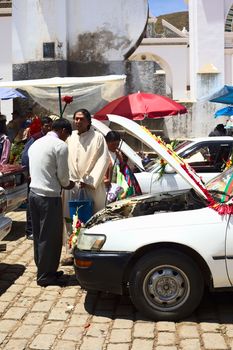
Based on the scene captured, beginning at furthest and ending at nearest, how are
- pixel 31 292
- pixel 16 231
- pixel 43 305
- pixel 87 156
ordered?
pixel 16 231, pixel 87 156, pixel 31 292, pixel 43 305

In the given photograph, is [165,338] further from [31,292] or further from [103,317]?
[31,292]

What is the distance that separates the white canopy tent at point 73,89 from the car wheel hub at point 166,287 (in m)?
3.80

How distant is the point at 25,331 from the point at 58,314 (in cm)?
44

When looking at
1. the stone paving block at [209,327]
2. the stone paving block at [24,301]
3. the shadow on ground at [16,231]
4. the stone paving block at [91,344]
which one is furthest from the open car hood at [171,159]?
the shadow on ground at [16,231]

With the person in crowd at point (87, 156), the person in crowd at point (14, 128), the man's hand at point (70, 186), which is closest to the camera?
the man's hand at point (70, 186)

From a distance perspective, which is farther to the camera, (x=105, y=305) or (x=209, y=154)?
(x=209, y=154)

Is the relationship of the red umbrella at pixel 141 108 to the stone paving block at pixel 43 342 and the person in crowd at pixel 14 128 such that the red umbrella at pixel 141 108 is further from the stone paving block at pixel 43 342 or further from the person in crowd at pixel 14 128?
the stone paving block at pixel 43 342

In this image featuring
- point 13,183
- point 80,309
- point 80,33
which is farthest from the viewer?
point 80,33

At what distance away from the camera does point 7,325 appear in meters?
4.76

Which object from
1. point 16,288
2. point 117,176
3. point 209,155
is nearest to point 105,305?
point 16,288

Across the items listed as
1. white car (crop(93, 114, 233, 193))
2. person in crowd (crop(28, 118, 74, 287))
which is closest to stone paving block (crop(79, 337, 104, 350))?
person in crowd (crop(28, 118, 74, 287))

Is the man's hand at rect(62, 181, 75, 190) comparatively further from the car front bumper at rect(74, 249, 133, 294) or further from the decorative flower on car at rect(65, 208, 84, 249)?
the car front bumper at rect(74, 249, 133, 294)

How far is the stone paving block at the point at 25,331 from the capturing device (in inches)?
178

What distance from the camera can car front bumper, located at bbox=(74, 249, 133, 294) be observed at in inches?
183
